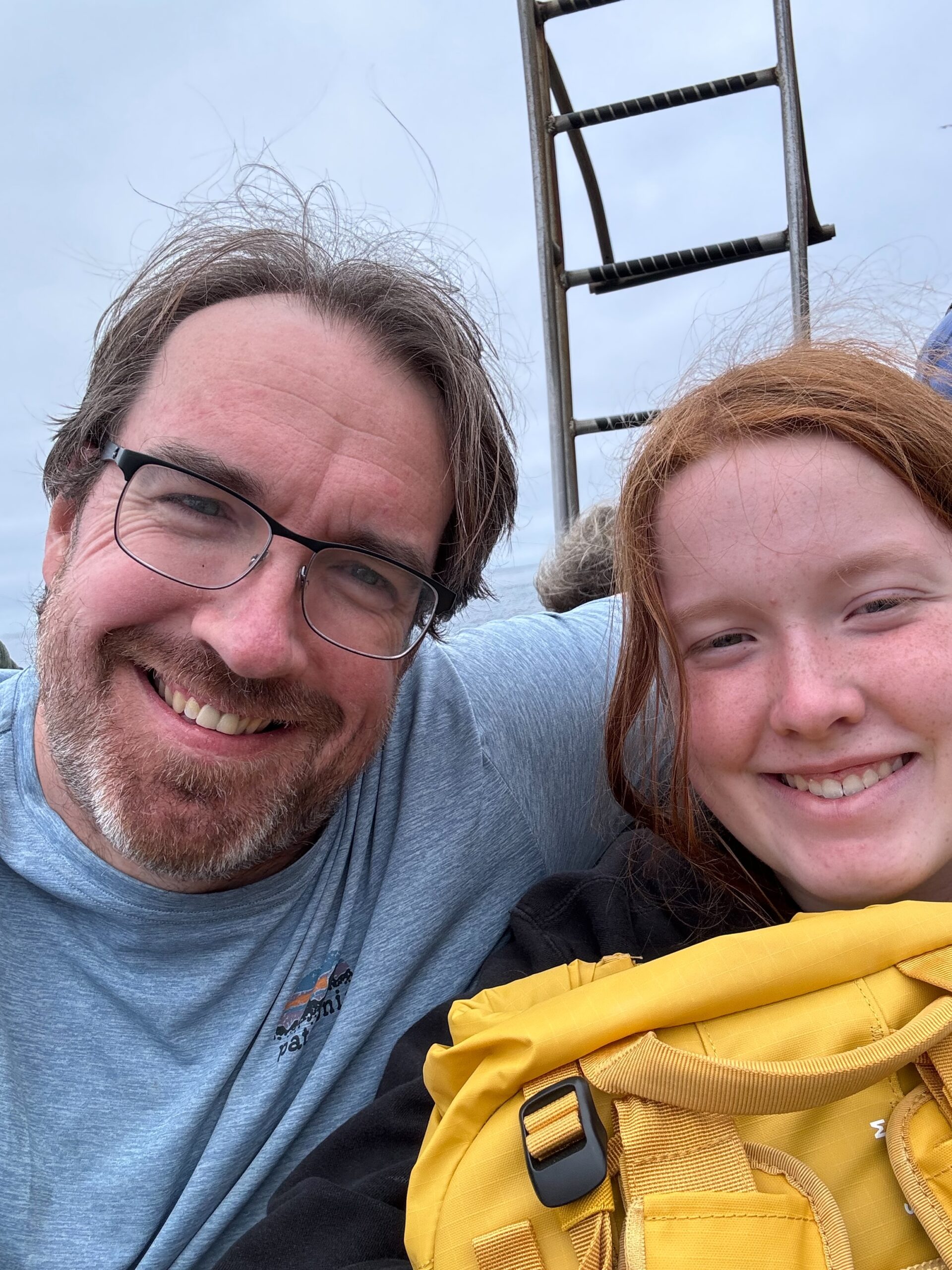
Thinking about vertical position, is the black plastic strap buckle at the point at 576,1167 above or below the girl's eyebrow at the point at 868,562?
below

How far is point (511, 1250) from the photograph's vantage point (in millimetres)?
819

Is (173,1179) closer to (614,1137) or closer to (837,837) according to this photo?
(614,1137)

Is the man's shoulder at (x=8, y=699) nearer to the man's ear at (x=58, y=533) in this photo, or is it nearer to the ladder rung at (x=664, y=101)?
the man's ear at (x=58, y=533)

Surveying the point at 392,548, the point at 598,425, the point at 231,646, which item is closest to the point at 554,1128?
the point at 231,646

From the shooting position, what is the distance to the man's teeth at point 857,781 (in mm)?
1137

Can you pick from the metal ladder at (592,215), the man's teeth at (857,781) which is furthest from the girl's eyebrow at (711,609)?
the metal ladder at (592,215)

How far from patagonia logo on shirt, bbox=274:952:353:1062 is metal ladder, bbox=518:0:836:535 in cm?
181

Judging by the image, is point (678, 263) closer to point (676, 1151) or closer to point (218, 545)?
point (218, 545)

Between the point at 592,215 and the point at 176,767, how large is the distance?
2.97m

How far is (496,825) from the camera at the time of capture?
5.16 ft

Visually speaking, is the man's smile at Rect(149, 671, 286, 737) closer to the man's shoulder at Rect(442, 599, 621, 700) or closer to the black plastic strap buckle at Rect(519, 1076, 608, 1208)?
the man's shoulder at Rect(442, 599, 621, 700)

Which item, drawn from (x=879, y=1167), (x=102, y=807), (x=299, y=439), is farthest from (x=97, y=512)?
(x=879, y=1167)

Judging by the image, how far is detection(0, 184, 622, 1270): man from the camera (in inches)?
50.7

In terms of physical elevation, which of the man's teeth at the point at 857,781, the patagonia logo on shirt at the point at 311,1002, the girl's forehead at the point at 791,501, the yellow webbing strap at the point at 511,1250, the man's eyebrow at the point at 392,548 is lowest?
the patagonia logo on shirt at the point at 311,1002
